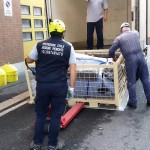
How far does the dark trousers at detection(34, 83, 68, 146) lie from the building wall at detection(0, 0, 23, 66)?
18.4ft

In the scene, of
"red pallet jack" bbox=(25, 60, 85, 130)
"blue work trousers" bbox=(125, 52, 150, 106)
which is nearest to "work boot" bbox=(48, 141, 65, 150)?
"red pallet jack" bbox=(25, 60, 85, 130)

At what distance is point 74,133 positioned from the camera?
197 inches

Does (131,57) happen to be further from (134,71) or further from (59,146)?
(59,146)

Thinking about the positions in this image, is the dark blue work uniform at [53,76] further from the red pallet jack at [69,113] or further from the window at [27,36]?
the window at [27,36]

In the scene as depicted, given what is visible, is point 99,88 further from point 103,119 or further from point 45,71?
point 45,71

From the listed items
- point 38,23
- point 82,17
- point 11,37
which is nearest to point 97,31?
point 82,17

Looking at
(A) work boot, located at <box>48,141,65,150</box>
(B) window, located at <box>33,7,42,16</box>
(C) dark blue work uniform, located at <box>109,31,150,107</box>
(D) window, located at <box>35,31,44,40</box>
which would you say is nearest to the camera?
(A) work boot, located at <box>48,141,65,150</box>

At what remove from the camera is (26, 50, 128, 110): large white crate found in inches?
228

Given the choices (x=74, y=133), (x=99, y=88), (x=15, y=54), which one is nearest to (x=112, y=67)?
(x=99, y=88)

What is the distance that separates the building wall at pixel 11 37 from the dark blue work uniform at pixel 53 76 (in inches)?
222

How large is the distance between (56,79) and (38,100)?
1.24ft

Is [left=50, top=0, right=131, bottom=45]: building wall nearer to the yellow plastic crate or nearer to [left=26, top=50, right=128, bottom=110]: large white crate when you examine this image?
the yellow plastic crate

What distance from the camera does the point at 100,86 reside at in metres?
5.91

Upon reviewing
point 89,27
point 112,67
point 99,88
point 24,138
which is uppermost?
point 89,27
